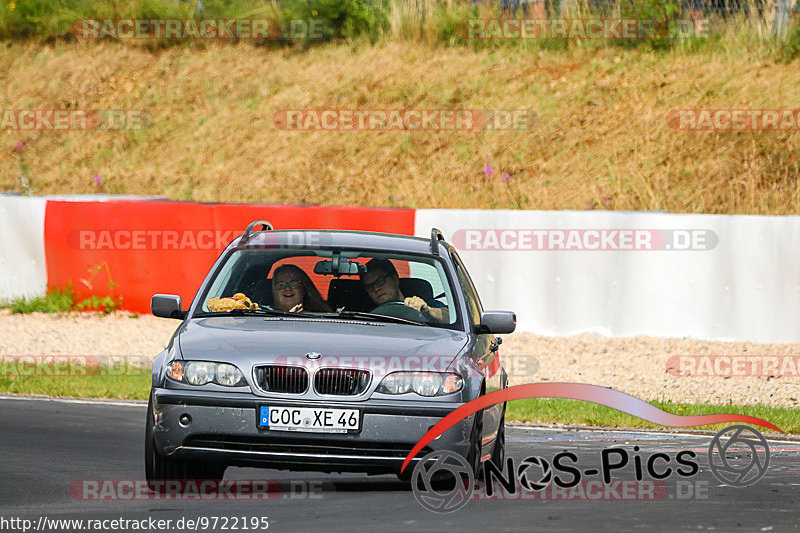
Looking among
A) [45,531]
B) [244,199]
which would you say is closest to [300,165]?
[244,199]

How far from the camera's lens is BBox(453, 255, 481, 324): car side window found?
8.48 metres

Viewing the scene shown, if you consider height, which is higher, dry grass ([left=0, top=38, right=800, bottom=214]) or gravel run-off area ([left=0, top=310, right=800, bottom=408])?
dry grass ([left=0, top=38, right=800, bottom=214])

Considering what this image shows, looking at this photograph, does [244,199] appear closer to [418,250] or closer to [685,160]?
[685,160]

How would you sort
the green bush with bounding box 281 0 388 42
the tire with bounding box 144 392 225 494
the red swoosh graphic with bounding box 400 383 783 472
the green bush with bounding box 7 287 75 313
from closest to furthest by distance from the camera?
the tire with bounding box 144 392 225 494 < the red swoosh graphic with bounding box 400 383 783 472 < the green bush with bounding box 7 287 75 313 < the green bush with bounding box 281 0 388 42

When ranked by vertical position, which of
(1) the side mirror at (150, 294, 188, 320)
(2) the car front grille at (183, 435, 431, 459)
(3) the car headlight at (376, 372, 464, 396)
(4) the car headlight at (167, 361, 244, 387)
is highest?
(1) the side mirror at (150, 294, 188, 320)

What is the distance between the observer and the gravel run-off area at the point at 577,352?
13.8 metres

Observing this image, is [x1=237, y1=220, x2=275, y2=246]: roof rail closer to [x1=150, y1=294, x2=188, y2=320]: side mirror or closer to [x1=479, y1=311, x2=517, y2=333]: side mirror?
[x1=150, y1=294, x2=188, y2=320]: side mirror

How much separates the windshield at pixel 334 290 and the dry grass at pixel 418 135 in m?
13.8

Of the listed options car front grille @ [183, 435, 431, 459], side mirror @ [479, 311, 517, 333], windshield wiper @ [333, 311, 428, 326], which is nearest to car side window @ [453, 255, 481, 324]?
side mirror @ [479, 311, 517, 333]

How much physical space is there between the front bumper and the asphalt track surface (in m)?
0.31

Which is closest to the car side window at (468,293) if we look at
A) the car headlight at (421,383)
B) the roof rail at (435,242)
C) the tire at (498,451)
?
the roof rail at (435,242)

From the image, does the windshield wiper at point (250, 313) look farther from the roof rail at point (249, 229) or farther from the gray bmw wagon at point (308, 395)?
the roof rail at point (249, 229)

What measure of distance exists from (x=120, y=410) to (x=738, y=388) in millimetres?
6455

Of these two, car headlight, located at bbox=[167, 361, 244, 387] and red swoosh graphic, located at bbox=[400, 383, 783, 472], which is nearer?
car headlight, located at bbox=[167, 361, 244, 387]
